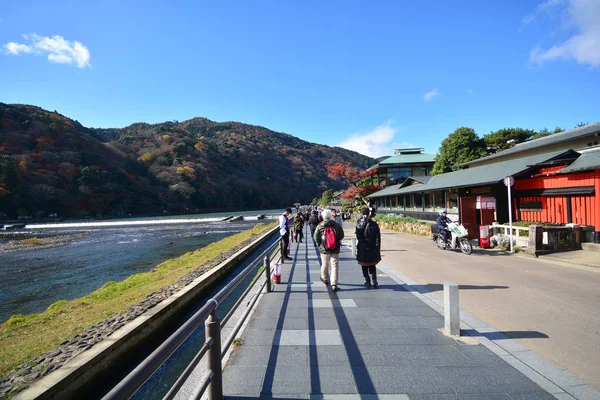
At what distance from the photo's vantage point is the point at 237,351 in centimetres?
361

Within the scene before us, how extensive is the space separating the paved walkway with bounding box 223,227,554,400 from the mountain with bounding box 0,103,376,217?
6081 centimetres

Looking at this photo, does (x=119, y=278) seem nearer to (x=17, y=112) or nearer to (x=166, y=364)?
(x=166, y=364)

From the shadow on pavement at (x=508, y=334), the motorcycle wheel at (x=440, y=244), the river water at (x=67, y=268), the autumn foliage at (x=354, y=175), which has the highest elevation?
the autumn foliage at (x=354, y=175)

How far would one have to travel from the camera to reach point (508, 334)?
12.9ft

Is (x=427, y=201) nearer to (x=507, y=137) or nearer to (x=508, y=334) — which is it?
(x=508, y=334)

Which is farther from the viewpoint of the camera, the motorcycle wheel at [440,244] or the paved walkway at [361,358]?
the motorcycle wheel at [440,244]

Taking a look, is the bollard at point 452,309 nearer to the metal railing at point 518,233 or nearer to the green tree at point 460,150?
the metal railing at point 518,233

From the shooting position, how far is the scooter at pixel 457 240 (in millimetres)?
10219

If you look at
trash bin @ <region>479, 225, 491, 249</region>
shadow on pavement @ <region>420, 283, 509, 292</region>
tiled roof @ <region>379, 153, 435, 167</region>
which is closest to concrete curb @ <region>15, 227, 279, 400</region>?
shadow on pavement @ <region>420, 283, 509, 292</region>

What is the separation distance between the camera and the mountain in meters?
50.8

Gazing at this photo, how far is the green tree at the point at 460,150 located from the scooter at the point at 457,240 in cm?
2146

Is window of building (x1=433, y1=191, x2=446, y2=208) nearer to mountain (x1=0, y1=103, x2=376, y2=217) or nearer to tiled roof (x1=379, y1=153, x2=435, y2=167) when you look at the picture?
tiled roof (x1=379, y1=153, x2=435, y2=167)

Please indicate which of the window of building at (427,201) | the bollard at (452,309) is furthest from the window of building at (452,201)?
the bollard at (452,309)

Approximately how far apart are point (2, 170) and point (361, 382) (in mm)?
64069
